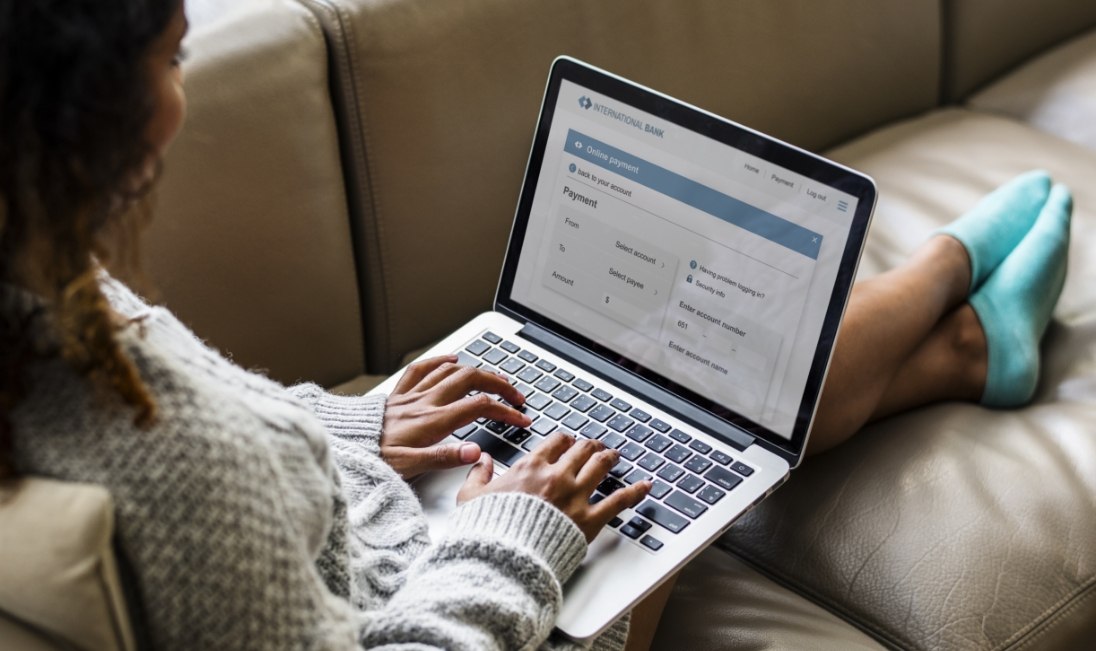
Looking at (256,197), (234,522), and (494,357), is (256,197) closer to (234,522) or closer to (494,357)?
(494,357)

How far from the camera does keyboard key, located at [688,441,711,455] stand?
0.98 meters

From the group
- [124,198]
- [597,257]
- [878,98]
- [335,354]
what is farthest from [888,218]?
[124,198]

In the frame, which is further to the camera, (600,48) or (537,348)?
(600,48)

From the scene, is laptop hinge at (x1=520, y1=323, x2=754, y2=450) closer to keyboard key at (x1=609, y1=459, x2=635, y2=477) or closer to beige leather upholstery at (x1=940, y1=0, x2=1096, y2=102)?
keyboard key at (x1=609, y1=459, x2=635, y2=477)

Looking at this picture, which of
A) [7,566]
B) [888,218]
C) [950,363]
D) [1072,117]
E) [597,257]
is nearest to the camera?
[7,566]

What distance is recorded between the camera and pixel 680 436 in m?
0.99

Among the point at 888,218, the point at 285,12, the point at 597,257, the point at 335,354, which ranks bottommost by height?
the point at 335,354

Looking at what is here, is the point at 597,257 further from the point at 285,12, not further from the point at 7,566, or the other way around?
the point at 7,566

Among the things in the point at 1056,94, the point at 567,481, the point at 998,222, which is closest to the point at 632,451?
the point at 567,481

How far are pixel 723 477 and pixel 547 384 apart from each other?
0.19 metres

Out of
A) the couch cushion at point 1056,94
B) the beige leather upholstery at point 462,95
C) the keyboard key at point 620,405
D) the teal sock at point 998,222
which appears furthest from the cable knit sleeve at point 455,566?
the couch cushion at point 1056,94

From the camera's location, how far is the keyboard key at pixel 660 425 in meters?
1.00

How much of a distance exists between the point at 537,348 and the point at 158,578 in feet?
1.81

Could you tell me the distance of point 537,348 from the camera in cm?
109
